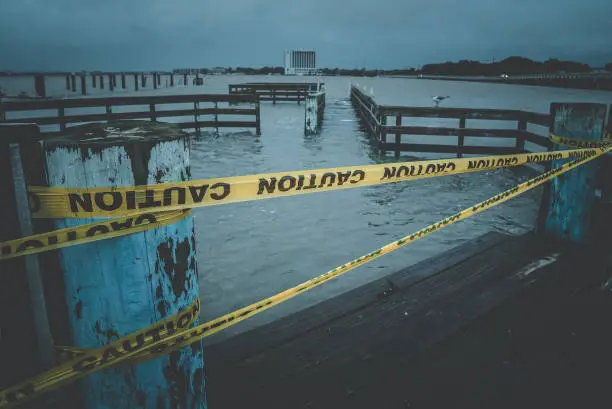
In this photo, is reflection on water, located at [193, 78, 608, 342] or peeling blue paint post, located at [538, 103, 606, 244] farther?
reflection on water, located at [193, 78, 608, 342]

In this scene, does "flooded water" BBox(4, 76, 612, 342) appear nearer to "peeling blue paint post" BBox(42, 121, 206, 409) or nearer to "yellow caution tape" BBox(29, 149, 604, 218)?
"peeling blue paint post" BBox(42, 121, 206, 409)

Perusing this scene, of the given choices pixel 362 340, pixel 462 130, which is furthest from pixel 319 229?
pixel 462 130

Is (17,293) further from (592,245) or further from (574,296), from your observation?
(592,245)

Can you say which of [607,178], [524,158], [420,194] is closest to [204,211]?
[420,194]

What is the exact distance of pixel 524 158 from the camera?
3156 millimetres

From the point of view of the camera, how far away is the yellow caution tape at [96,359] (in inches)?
53.1

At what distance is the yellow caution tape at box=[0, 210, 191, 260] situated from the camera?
132 cm

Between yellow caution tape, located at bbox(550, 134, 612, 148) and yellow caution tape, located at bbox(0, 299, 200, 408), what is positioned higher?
yellow caution tape, located at bbox(550, 134, 612, 148)

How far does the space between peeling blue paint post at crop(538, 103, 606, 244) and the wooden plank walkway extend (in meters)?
0.59

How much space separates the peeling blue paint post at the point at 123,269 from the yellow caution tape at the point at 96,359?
0.03 meters

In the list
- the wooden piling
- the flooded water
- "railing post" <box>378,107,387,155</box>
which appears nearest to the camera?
the flooded water

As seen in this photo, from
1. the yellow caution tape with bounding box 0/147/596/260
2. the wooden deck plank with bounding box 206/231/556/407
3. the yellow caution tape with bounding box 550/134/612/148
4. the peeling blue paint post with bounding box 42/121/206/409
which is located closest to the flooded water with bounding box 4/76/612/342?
the wooden deck plank with bounding box 206/231/556/407

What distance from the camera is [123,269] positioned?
4.77 ft

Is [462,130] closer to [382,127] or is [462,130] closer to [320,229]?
[382,127]
